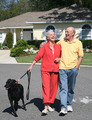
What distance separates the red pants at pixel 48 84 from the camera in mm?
4637

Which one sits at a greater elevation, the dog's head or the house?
the house

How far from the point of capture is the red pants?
4637 millimetres

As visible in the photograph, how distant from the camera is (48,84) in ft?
15.3

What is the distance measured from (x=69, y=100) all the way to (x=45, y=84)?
2.47 feet

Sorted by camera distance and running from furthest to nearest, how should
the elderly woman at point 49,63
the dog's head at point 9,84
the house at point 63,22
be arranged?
the house at point 63,22
the elderly woman at point 49,63
the dog's head at point 9,84

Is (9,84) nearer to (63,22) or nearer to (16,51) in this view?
(16,51)

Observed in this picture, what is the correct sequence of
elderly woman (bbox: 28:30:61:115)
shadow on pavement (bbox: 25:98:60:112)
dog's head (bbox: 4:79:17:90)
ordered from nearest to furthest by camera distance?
1. dog's head (bbox: 4:79:17:90)
2. elderly woman (bbox: 28:30:61:115)
3. shadow on pavement (bbox: 25:98:60:112)

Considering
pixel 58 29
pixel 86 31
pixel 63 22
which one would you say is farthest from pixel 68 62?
pixel 86 31

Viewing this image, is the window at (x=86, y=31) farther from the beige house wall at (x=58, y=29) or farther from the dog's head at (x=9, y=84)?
the dog's head at (x=9, y=84)

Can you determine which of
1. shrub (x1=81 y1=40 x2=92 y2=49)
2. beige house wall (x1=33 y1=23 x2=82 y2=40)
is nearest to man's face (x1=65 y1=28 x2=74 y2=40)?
shrub (x1=81 y1=40 x2=92 y2=49)

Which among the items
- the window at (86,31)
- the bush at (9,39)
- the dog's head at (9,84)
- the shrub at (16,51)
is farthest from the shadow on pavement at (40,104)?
the bush at (9,39)

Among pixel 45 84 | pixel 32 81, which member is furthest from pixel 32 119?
pixel 32 81

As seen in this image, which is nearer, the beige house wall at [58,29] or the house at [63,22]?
the house at [63,22]

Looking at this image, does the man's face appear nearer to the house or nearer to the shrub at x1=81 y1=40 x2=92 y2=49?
the shrub at x1=81 y1=40 x2=92 y2=49
